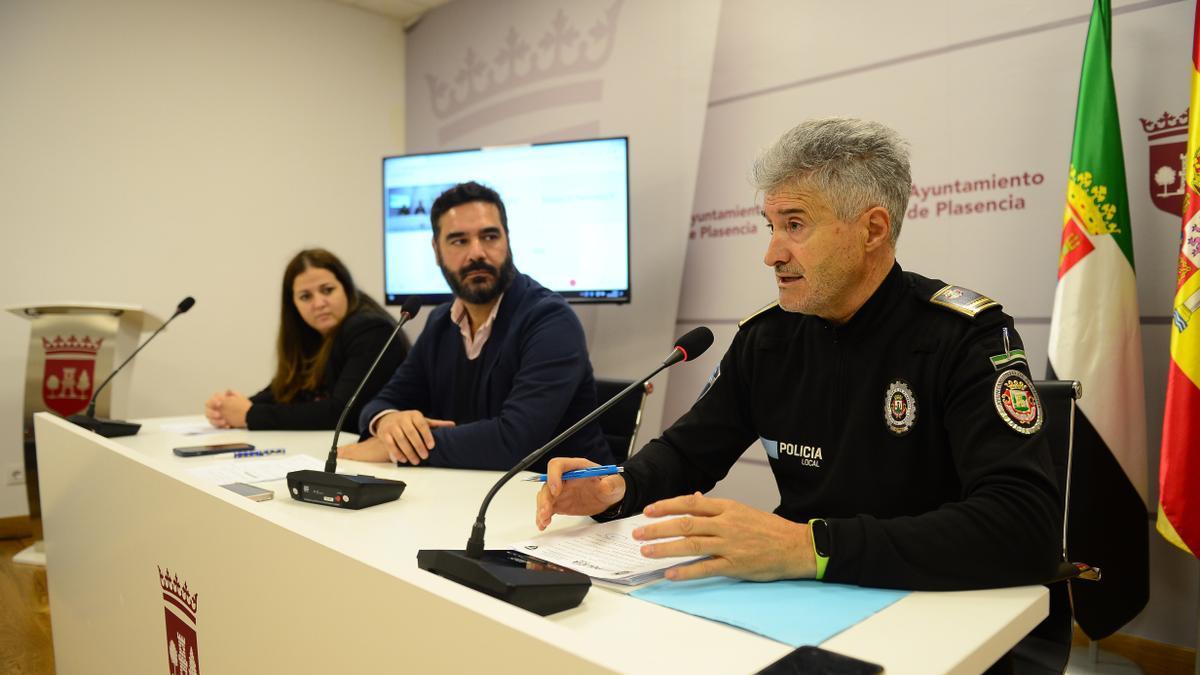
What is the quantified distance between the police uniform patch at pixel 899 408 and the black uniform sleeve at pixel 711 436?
28 centimetres

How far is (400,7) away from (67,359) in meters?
2.80

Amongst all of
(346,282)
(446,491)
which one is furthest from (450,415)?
(346,282)

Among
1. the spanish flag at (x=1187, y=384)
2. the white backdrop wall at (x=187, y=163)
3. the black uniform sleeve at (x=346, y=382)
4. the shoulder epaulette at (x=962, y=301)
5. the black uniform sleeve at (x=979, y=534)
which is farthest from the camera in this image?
the white backdrop wall at (x=187, y=163)

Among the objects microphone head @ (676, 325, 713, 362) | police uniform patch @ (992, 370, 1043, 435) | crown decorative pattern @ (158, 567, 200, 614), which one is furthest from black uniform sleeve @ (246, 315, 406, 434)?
police uniform patch @ (992, 370, 1043, 435)

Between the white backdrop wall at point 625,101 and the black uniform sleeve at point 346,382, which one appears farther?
the white backdrop wall at point 625,101

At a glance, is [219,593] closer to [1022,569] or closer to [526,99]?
[1022,569]

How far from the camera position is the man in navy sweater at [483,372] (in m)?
1.83

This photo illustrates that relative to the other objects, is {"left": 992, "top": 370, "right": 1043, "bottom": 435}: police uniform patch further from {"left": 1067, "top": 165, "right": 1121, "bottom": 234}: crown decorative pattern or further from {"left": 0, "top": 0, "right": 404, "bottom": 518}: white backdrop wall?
{"left": 0, "top": 0, "right": 404, "bottom": 518}: white backdrop wall

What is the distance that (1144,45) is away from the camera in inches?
89.5

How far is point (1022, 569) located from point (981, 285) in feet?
6.14

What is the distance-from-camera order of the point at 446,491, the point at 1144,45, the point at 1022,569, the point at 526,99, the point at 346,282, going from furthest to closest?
the point at 526,99, the point at 346,282, the point at 1144,45, the point at 446,491, the point at 1022,569

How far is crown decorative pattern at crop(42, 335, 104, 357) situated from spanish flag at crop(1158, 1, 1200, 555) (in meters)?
3.84

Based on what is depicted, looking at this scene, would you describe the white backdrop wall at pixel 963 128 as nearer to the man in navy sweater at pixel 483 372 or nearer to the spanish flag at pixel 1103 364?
the spanish flag at pixel 1103 364

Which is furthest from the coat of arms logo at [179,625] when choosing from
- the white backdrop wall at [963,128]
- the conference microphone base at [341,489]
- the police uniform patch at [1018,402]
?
the white backdrop wall at [963,128]
